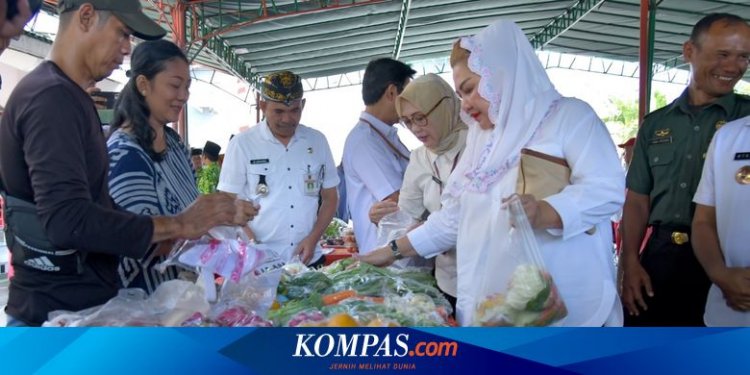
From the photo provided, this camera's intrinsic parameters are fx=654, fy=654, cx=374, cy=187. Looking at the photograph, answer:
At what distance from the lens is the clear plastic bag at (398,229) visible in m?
2.40

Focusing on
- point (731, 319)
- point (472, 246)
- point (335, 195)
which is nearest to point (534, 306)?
point (472, 246)

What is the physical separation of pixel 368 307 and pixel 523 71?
730mm

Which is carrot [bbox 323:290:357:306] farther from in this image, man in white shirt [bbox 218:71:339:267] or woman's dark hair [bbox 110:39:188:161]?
man in white shirt [bbox 218:71:339:267]

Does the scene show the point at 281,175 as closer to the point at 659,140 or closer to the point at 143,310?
the point at 659,140

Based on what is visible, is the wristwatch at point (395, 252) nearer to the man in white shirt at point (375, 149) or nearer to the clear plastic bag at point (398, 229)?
the clear plastic bag at point (398, 229)

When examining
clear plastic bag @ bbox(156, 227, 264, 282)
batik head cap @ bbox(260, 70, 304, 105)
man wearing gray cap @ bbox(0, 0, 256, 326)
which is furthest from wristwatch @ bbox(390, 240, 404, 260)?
batik head cap @ bbox(260, 70, 304, 105)

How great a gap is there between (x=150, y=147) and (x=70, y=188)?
672 mm

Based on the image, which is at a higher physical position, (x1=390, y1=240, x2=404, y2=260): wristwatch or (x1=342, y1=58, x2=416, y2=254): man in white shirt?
(x1=342, y1=58, x2=416, y2=254): man in white shirt

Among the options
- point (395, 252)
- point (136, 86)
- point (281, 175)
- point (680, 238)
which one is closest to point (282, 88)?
point (281, 175)

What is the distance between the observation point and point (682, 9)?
10438 mm

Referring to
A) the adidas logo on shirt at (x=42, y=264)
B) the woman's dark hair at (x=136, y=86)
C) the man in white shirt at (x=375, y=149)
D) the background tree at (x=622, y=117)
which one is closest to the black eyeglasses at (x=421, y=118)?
the man in white shirt at (x=375, y=149)

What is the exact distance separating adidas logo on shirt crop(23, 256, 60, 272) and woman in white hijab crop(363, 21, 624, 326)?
3.07ft

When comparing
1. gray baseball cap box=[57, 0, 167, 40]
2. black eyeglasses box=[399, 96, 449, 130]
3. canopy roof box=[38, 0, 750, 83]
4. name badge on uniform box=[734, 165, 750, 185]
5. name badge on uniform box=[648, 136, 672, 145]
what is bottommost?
name badge on uniform box=[734, 165, 750, 185]

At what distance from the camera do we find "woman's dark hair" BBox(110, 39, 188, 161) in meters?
1.96
